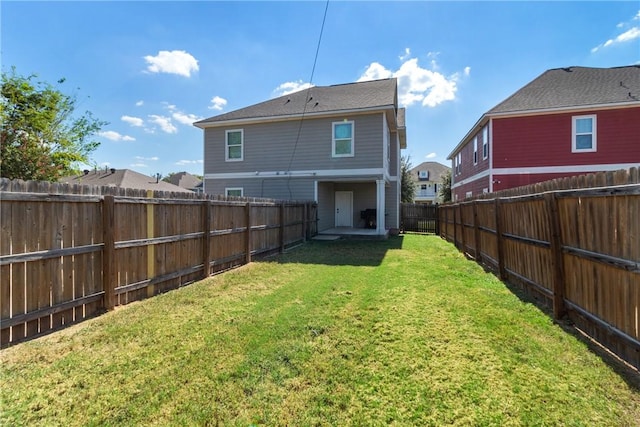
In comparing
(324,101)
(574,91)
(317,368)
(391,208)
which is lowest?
(317,368)

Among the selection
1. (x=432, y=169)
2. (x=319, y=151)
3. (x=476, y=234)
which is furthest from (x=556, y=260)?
(x=432, y=169)

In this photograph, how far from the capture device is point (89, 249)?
4078 mm

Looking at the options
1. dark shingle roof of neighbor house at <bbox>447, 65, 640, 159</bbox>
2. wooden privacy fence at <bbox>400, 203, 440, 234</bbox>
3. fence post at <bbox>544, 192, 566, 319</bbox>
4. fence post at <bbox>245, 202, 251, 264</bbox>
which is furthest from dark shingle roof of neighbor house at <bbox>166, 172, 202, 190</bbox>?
fence post at <bbox>544, 192, 566, 319</bbox>

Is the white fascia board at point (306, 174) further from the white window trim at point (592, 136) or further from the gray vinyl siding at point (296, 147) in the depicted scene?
the white window trim at point (592, 136)

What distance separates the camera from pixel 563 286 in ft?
12.9

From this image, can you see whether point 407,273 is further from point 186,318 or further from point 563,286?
point 186,318

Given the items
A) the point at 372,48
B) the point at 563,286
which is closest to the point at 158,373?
the point at 563,286

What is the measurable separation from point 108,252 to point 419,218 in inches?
655

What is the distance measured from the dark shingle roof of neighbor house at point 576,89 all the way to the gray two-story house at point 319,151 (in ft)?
19.6

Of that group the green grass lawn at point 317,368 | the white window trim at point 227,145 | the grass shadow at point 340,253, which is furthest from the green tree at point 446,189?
the green grass lawn at point 317,368

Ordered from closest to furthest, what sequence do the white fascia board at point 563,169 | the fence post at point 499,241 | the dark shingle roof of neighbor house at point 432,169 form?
the fence post at point 499,241 → the white fascia board at point 563,169 → the dark shingle roof of neighbor house at point 432,169

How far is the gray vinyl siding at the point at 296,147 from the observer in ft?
42.2

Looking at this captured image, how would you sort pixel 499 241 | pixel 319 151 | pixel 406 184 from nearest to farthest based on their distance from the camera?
pixel 499 241
pixel 319 151
pixel 406 184

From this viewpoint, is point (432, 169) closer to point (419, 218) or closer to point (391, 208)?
point (419, 218)
